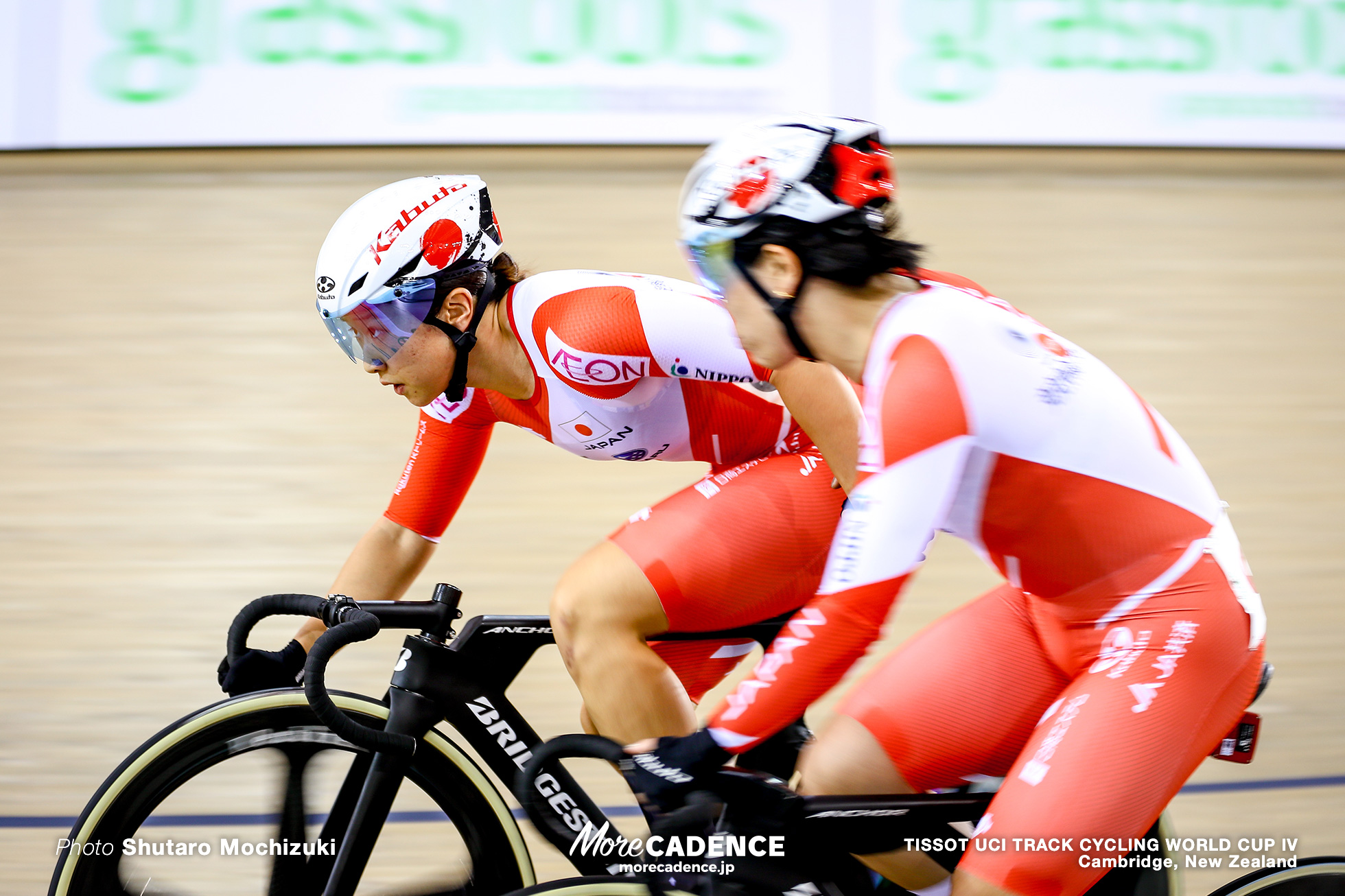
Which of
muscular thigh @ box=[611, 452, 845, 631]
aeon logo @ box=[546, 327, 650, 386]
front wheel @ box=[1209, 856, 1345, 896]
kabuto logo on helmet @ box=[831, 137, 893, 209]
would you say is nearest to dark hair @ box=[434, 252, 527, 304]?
aeon logo @ box=[546, 327, 650, 386]

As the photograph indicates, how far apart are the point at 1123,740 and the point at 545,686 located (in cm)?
205

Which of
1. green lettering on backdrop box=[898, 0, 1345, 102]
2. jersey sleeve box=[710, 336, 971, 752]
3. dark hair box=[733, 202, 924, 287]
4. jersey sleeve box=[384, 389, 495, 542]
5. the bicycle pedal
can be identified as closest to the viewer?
jersey sleeve box=[710, 336, 971, 752]

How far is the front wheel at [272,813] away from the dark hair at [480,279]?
652 millimetres

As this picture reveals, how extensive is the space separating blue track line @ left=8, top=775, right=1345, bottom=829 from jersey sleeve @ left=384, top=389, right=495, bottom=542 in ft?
1.57

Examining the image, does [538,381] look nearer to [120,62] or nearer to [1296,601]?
[1296,601]

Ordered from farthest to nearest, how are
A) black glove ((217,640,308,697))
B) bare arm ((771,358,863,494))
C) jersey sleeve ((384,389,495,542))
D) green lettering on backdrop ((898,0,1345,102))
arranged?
green lettering on backdrop ((898,0,1345,102))
jersey sleeve ((384,389,495,542))
black glove ((217,640,308,697))
bare arm ((771,358,863,494))

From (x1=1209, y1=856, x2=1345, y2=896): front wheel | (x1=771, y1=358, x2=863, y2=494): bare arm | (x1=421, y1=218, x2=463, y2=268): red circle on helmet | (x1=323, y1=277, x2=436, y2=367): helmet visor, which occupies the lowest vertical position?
(x1=1209, y1=856, x2=1345, y2=896): front wheel

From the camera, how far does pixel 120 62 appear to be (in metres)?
6.94

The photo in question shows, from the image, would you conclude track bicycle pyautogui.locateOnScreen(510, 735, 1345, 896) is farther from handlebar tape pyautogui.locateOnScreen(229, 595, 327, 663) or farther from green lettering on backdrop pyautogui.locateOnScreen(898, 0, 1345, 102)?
green lettering on backdrop pyautogui.locateOnScreen(898, 0, 1345, 102)

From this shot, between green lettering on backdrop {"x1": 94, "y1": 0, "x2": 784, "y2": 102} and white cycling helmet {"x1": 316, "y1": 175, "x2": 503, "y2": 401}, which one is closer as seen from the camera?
white cycling helmet {"x1": 316, "y1": 175, "x2": 503, "y2": 401}

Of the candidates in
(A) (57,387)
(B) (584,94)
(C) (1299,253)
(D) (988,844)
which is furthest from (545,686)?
(C) (1299,253)

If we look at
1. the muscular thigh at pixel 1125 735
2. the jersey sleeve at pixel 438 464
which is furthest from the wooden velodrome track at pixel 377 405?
the muscular thigh at pixel 1125 735

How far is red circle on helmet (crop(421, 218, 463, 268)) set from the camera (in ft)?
6.17

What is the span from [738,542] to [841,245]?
581 millimetres
